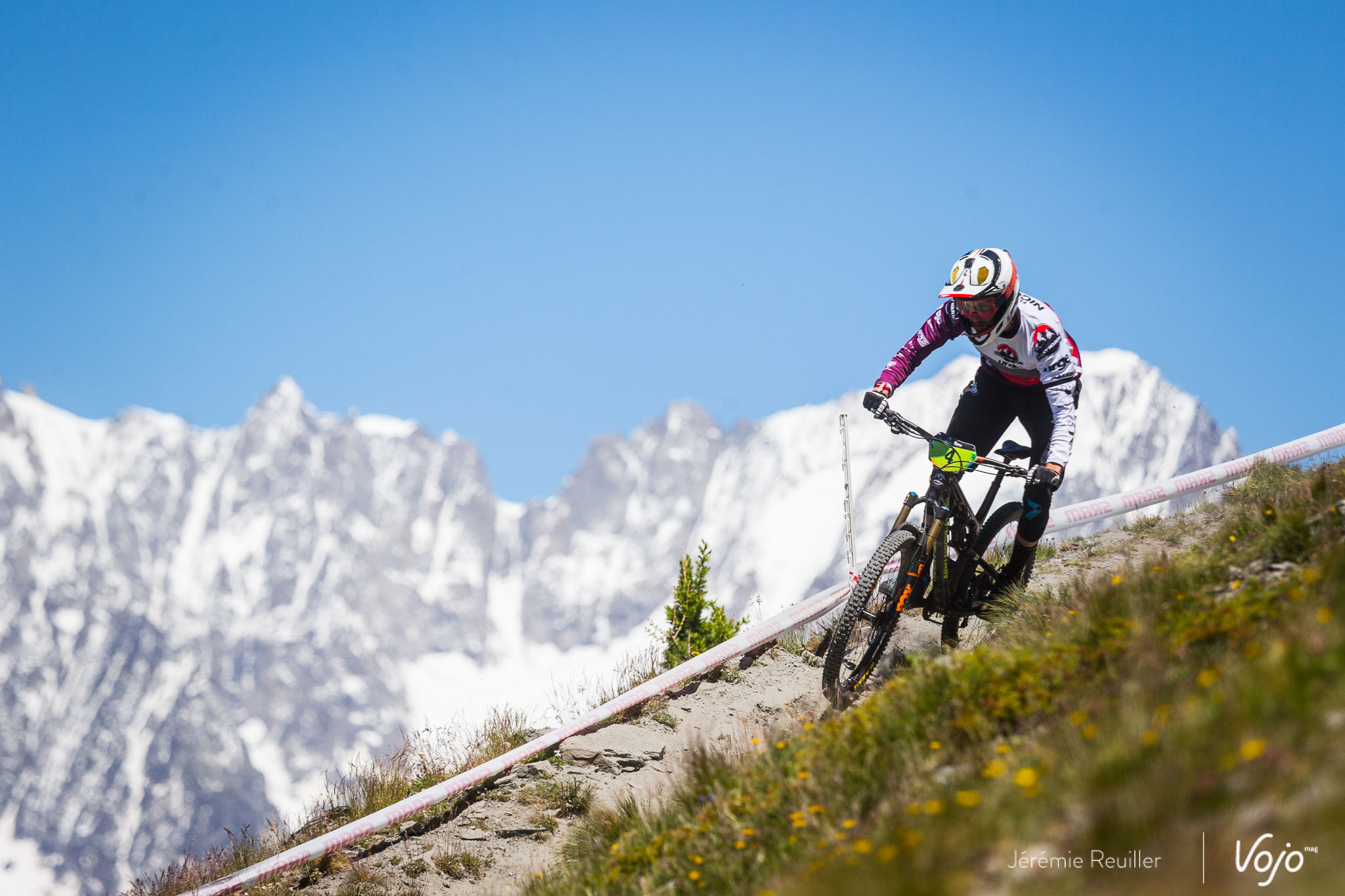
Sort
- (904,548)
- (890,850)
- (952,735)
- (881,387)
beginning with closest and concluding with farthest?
(890,850) → (952,735) → (904,548) → (881,387)

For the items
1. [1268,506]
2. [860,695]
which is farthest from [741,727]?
[1268,506]

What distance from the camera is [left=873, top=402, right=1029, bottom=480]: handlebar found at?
259 inches

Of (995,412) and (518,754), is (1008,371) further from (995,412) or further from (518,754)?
(518,754)

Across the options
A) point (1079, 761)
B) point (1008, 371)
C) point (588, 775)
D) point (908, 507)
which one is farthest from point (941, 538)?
point (1079, 761)

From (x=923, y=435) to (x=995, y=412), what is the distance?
119cm

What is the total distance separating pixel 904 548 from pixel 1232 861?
4.42 m

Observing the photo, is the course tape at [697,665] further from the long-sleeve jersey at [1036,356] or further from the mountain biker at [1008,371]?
the long-sleeve jersey at [1036,356]

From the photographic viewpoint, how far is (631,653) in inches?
434

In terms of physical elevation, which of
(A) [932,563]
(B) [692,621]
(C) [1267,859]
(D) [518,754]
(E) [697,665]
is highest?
(B) [692,621]

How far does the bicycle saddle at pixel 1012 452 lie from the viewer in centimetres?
699

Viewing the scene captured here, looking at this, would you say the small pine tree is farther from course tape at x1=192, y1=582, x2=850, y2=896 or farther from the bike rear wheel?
the bike rear wheel

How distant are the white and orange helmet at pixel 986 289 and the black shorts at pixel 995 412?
0.55m

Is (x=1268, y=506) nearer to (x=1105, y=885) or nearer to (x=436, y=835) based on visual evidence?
(x=1105, y=885)

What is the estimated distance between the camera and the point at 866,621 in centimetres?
683
